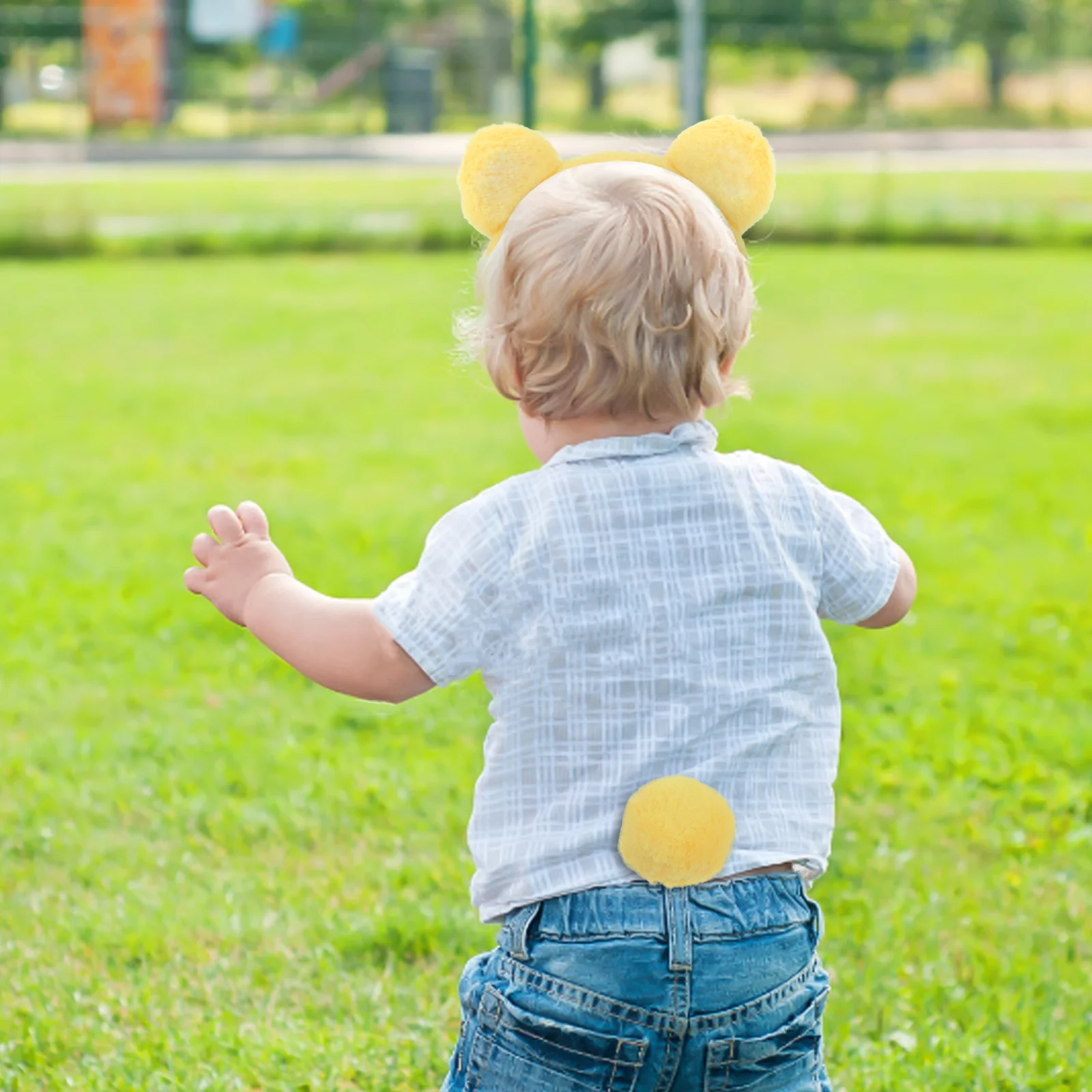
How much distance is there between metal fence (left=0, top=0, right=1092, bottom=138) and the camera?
14383mm

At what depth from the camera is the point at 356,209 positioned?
14.9 meters

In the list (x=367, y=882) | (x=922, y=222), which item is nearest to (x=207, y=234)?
(x=922, y=222)

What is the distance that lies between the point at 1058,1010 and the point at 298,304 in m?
8.28

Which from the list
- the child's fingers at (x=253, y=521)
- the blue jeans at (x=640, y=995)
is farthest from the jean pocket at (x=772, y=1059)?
the child's fingers at (x=253, y=521)

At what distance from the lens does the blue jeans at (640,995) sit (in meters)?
1.57

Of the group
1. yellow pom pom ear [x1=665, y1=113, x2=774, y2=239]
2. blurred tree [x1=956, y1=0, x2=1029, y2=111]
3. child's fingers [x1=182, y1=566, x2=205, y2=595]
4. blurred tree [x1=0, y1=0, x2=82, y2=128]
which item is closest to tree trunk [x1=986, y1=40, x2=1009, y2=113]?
blurred tree [x1=956, y1=0, x2=1029, y2=111]

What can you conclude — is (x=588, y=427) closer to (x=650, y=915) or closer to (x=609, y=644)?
(x=609, y=644)

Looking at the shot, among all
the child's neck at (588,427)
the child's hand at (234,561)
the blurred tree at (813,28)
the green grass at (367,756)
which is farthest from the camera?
the blurred tree at (813,28)

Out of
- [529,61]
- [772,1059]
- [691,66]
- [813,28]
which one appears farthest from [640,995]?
[813,28]

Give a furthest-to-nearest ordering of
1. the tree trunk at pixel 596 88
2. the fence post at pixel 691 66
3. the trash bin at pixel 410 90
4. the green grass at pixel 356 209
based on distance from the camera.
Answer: the trash bin at pixel 410 90
the fence post at pixel 691 66
the tree trunk at pixel 596 88
the green grass at pixel 356 209

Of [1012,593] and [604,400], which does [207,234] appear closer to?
[1012,593]

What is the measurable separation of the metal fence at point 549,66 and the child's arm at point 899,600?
39.6 ft

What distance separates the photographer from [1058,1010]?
2525mm

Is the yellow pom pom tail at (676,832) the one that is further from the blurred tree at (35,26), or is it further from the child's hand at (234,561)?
the blurred tree at (35,26)
